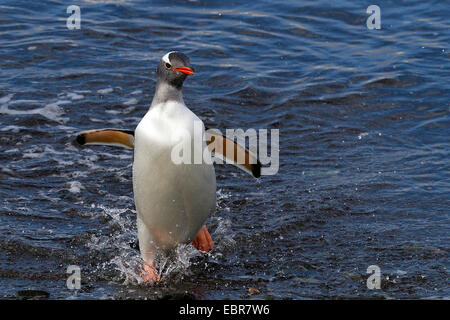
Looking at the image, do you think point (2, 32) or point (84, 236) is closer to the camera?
point (84, 236)

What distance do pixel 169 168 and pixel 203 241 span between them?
924mm

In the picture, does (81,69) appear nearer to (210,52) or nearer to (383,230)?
(210,52)

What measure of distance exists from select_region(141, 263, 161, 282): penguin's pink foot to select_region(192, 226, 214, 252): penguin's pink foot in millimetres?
469

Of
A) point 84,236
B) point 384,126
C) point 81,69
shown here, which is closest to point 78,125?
point 81,69

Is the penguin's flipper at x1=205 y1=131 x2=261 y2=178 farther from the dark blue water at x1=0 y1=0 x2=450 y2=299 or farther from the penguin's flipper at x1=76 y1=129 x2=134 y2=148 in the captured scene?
the dark blue water at x1=0 y1=0 x2=450 y2=299

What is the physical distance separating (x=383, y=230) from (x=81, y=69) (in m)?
5.76

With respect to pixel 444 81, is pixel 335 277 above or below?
below

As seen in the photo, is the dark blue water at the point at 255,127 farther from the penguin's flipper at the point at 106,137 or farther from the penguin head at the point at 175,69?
the penguin head at the point at 175,69

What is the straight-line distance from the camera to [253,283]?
5805 mm

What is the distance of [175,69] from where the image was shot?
18.2 ft

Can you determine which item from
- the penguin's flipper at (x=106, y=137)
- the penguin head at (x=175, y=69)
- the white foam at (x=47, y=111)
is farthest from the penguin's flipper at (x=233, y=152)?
the white foam at (x=47, y=111)

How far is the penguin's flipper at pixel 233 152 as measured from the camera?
585 centimetres

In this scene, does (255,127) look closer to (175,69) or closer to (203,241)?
(203,241)
